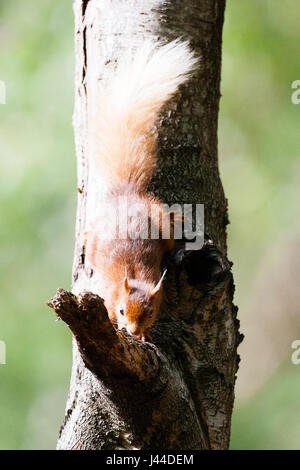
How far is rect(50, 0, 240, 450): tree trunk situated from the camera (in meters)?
1.41

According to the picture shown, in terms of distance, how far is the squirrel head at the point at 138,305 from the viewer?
1781 millimetres

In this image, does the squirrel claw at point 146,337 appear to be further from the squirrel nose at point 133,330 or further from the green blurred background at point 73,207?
the green blurred background at point 73,207

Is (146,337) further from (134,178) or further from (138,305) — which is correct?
(134,178)

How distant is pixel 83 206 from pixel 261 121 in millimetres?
2683

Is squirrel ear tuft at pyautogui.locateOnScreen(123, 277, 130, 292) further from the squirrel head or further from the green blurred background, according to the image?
the green blurred background

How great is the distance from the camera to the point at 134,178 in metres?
2.11

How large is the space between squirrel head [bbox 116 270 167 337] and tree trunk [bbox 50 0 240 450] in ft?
0.21

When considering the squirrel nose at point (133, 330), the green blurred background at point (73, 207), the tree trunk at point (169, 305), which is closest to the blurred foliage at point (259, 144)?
the green blurred background at point (73, 207)

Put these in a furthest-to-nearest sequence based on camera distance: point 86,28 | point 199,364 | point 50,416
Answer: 1. point 50,416
2. point 86,28
3. point 199,364

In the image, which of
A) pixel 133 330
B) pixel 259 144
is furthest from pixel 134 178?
pixel 259 144

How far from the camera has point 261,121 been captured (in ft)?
14.4

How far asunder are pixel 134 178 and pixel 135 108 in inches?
8.5

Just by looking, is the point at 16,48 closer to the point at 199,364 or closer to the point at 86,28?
the point at 86,28

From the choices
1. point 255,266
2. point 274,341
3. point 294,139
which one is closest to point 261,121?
point 294,139
